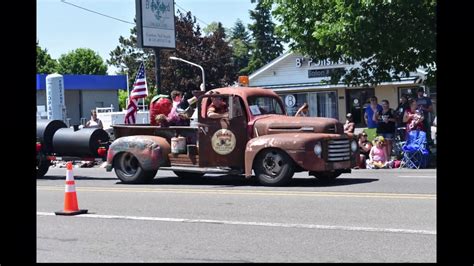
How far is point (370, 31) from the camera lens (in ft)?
67.1

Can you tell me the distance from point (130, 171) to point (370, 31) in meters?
8.76

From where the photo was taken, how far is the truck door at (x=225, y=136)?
14.2 m

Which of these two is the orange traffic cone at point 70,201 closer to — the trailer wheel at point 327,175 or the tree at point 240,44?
the trailer wheel at point 327,175

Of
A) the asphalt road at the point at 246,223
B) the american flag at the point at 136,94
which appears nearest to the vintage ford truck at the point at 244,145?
the asphalt road at the point at 246,223

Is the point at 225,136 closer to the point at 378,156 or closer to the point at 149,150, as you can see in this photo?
the point at 149,150

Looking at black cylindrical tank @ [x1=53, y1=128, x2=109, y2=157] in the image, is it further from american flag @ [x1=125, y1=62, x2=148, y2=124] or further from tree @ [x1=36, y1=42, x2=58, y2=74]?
tree @ [x1=36, y1=42, x2=58, y2=74]

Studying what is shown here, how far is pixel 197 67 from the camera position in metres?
50.7

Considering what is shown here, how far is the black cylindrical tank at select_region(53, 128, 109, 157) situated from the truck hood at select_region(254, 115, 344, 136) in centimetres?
472

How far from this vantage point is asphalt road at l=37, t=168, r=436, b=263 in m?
7.77

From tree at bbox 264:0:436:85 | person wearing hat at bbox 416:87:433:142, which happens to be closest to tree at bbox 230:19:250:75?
tree at bbox 264:0:436:85

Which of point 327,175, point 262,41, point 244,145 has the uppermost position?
point 262,41

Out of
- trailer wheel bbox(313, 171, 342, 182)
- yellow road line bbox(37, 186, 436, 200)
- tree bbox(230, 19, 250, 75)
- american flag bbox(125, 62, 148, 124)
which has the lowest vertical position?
yellow road line bbox(37, 186, 436, 200)

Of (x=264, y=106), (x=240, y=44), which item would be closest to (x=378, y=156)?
(x=264, y=106)
